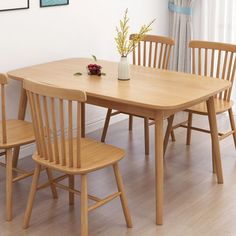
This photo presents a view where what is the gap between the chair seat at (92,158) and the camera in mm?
2764

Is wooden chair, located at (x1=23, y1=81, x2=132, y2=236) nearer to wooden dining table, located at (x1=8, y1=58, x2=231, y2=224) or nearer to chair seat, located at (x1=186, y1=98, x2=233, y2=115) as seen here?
wooden dining table, located at (x1=8, y1=58, x2=231, y2=224)

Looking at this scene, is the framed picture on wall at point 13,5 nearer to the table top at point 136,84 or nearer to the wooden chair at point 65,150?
the table top at point 136,84

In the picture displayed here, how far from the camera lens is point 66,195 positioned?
346cm

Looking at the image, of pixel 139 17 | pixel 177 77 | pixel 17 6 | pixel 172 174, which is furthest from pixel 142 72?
pixel 139 17

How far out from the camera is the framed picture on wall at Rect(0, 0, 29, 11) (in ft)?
12.1

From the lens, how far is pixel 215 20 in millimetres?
5051

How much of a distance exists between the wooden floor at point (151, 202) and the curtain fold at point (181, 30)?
1.27 m

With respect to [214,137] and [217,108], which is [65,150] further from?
[217,108]

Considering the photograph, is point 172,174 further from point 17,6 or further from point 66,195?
point 17,6

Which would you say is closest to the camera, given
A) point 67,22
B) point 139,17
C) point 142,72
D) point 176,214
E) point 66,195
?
point 176,214

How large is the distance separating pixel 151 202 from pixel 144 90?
71cm

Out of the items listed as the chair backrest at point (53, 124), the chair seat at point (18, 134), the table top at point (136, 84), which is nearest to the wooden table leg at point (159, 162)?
the table top at point (136, 84)

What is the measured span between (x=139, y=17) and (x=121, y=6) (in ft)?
0.98

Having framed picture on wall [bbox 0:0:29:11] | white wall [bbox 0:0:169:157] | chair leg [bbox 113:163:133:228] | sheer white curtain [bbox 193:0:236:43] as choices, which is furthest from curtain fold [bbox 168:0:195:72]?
chair leg [bbox 113:163:133:228]
